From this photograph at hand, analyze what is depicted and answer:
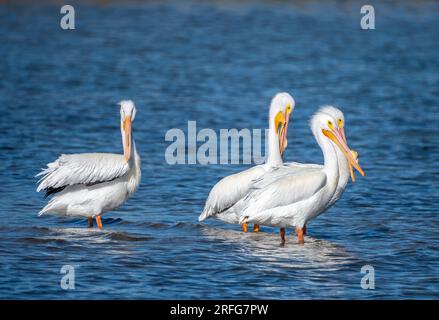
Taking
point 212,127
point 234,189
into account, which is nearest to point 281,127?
point 234,189

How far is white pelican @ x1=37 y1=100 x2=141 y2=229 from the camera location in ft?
30.1

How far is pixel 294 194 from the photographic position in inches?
340

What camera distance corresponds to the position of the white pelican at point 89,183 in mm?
9188

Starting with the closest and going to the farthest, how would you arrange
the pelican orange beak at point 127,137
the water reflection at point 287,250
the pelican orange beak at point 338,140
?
the water reflection at point 287,250, the pelican orange beak at point 338,140, the pelican orange beak at point 127,137

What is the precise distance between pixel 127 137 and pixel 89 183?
0.56 m

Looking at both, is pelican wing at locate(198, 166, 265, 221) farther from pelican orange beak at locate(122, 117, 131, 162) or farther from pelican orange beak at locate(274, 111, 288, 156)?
A: pelican orange beak at locate(122, 117, 131, 162)

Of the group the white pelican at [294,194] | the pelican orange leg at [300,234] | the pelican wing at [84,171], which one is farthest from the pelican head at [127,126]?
the pelican orange leg at [300,234]

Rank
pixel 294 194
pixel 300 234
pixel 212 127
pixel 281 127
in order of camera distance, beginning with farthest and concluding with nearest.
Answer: pixel 212 127
pixel 281 127
pixel 300 234
pixel 294 194

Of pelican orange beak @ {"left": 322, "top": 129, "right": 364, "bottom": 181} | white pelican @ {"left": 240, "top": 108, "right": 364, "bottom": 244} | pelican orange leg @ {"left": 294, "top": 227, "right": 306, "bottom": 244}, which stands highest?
pelican orange beak @ {"left": 322, "top": 129, "right": 364, "bottom": 181}

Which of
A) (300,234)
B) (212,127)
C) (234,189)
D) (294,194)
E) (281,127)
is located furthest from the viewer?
(212,127)

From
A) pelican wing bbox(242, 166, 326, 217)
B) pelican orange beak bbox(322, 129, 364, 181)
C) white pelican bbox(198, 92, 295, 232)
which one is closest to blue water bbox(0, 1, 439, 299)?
white pelican bbox(198, 92, 295, 232)

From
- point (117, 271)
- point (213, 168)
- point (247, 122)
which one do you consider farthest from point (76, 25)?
point (117, 271)

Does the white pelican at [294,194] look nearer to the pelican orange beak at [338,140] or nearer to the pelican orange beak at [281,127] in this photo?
the pelican orange beak at [338,140]

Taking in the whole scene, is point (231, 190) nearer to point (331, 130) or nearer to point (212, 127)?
point (331, 130)
